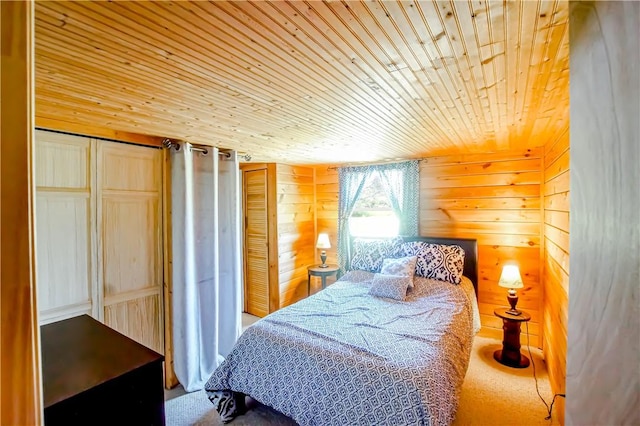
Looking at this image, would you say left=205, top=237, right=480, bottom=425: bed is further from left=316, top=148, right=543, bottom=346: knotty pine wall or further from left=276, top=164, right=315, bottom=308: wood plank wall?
left=276, top=164, right=315, bottom=308: wood plank wall

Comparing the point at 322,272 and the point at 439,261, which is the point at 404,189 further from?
the point at 322,272

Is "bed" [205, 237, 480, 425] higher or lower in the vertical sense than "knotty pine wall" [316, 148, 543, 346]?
lower

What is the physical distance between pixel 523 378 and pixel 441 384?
59.6 inches

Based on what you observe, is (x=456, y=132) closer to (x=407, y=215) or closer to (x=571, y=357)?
(x=407, y=215)

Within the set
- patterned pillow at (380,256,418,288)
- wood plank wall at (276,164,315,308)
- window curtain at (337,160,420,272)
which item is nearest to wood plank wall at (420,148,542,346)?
window curtain at (337,160,420,272)

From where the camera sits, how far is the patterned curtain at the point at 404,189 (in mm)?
3736

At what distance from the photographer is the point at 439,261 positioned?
312 centimetres

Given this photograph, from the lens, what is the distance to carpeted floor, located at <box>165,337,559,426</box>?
209 cm

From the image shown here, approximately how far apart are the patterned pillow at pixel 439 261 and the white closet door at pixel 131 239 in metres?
2.57

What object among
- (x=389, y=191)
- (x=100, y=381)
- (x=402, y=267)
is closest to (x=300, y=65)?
(x=100, y=381)

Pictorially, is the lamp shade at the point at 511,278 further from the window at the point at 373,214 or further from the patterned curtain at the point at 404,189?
the window at the point at 373,214

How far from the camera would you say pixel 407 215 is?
149 inches

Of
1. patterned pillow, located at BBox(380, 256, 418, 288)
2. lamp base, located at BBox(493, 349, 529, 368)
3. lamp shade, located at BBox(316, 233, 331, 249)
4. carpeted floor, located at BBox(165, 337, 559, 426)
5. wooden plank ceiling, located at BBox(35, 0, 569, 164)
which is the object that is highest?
wooden plank ceiling, located at BBox(35, 0, 569, 164)

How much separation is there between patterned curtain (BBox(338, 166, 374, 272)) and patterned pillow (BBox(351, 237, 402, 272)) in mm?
507
